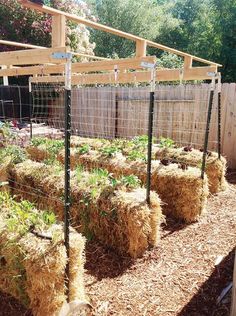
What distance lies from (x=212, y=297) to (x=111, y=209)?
138 cm

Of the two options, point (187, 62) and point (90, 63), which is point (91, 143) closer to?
point (90, 63)

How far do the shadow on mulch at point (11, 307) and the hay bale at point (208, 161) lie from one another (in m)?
3.67

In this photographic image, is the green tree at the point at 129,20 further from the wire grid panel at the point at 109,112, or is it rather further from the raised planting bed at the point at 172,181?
the raised planting bed at the point at 172,181

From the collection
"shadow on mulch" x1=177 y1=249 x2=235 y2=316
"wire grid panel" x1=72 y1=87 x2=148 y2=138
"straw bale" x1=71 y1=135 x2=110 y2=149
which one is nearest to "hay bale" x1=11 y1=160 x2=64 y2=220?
"straw bale" x1=71 y1=135 x2=110 y2=149

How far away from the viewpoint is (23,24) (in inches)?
510

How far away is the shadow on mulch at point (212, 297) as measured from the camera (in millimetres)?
2961

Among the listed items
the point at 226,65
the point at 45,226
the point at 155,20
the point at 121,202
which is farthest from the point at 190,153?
the point at 155,20

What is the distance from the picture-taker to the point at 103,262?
3764 mm

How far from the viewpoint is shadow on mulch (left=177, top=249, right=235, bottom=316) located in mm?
2961

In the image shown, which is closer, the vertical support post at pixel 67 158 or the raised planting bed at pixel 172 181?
the vertical support post at pixel 67 158

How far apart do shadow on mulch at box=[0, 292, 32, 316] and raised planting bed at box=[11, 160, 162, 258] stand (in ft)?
3.33

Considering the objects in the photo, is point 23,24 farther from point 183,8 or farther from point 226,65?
point 183,8

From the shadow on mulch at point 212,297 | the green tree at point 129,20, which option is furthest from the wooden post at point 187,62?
the green tree at point 129,20

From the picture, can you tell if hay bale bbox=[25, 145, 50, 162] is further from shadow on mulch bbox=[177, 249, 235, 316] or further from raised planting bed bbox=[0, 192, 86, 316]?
shadow on mulch bbox=[177, 249, 235, 316]
